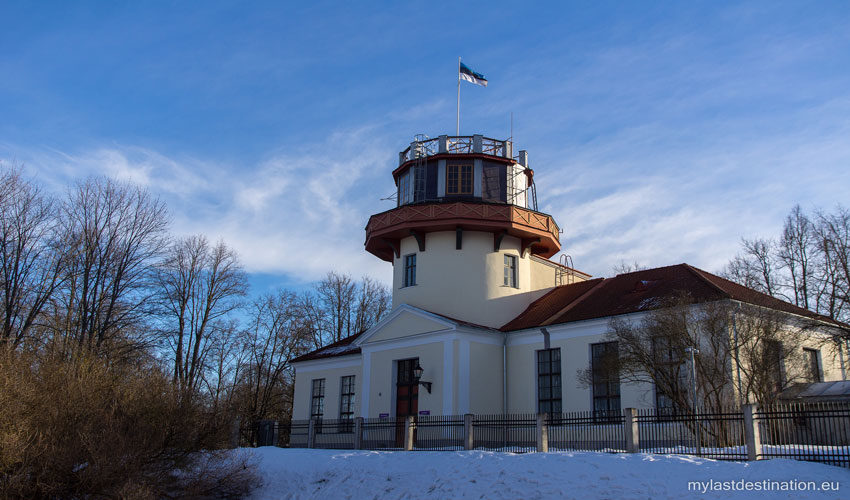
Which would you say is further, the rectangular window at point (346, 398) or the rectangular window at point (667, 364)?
the rectangular window at point (346, 398)

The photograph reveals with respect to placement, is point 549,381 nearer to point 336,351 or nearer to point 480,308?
point 480,308

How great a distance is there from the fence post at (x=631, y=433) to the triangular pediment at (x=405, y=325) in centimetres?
889

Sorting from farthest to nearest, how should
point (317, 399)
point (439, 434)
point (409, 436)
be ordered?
point (317, 399)
point (439, 434)
point (409, 436)

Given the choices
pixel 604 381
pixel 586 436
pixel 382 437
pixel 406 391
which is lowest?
pixel 382 437

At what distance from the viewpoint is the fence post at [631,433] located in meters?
15.6

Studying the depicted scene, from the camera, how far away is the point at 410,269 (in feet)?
94.2

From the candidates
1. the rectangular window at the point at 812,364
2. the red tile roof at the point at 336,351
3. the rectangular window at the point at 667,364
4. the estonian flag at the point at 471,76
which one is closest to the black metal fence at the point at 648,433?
the rectangular window at the point at 667,364

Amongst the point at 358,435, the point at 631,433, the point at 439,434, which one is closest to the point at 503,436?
the point at 439,434

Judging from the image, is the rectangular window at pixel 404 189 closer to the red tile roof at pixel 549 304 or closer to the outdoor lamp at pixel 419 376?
the red tile roof at pixel 549 304

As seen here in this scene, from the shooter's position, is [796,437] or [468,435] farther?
[468,435]

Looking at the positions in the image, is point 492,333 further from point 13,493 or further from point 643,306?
point 13,493

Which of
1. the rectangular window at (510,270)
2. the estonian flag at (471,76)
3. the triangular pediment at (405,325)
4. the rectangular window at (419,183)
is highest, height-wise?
the estonian flag at (471,76)

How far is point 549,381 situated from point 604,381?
2.46 meters

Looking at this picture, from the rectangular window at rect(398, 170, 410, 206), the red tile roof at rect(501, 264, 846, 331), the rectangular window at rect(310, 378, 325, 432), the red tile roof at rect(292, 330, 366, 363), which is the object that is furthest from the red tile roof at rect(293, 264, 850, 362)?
the rectangular window at rect(398, 170, 410, 206)
